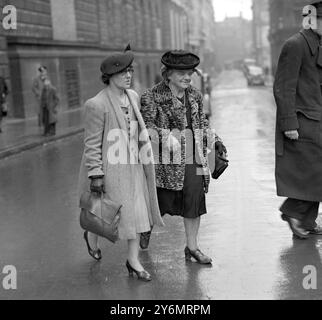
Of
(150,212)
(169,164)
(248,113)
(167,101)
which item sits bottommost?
(248,113)

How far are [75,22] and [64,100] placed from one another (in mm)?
4813

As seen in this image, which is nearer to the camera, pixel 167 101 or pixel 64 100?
pixel 167 101

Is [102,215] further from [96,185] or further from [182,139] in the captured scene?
[182,139]

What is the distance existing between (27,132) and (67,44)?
35.5 ft

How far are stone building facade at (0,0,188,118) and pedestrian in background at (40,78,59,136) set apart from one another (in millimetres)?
3963

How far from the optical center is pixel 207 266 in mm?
5160

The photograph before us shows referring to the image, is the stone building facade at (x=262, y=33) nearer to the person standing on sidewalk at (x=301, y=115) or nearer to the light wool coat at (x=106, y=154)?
the person standing on sidewalk at (x=301, y=115)

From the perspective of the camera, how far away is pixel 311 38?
5703 millimetres

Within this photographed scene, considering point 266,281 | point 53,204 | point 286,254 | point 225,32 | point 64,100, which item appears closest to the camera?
point 266,281

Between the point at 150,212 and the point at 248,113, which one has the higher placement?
the point at 150,212

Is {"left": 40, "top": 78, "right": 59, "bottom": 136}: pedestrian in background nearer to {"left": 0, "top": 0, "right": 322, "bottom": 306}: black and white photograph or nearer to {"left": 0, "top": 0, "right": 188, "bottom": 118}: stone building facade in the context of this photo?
{"left": 0, "top": 0, "right": 188, "bottom": 118}: stone building facade

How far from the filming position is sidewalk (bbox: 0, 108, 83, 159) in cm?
1454
